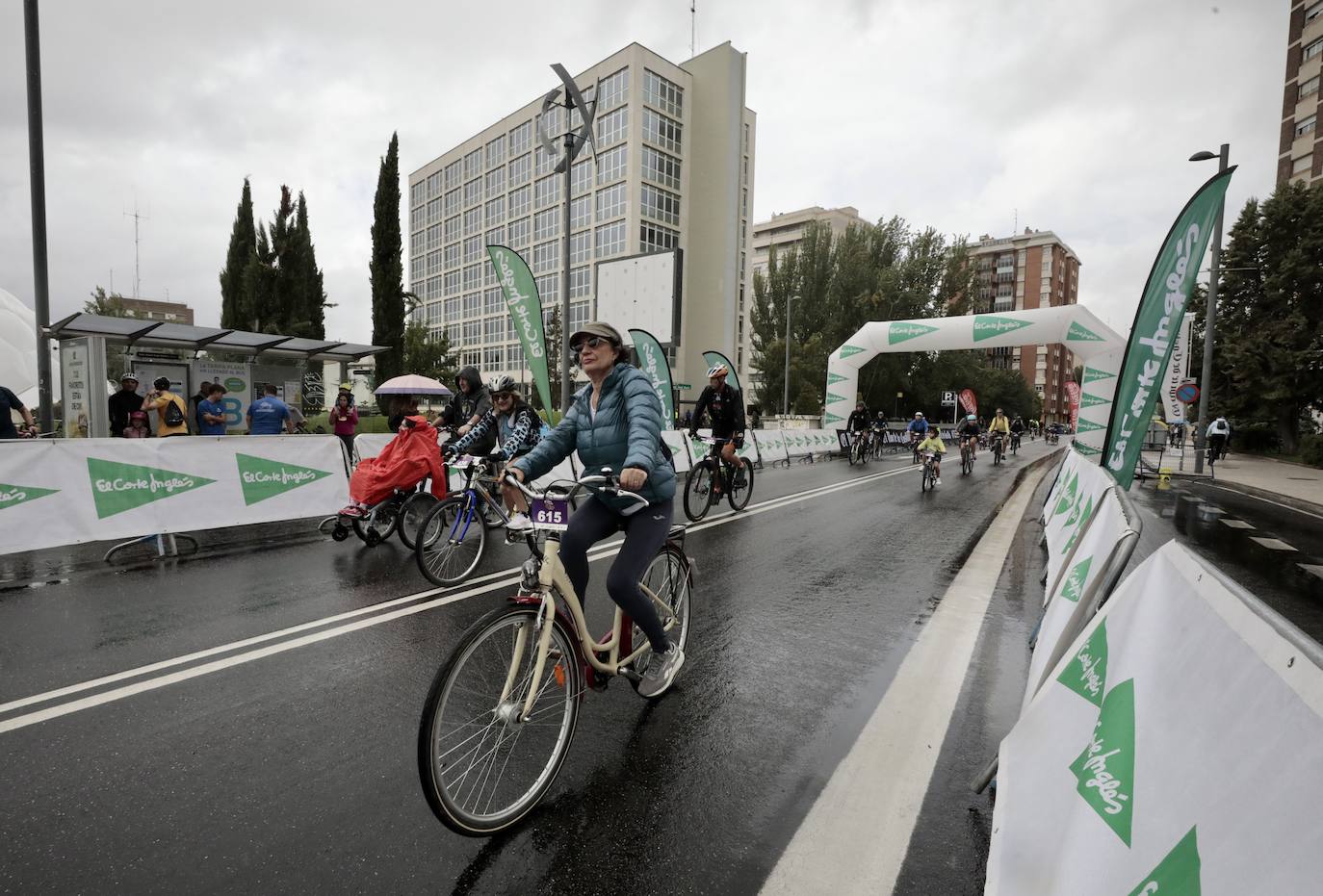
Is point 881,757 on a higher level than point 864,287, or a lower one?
lower

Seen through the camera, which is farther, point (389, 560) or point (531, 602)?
point (389, 560)

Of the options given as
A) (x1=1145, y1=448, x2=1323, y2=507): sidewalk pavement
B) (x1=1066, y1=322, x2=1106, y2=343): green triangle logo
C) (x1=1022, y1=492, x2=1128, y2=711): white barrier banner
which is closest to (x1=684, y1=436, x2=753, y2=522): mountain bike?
(x1=1022, y1=492, x2=1128, y2=711): white barrier banner

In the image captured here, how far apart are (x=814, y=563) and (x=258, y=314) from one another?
4157cm

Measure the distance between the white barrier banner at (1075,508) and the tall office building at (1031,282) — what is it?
115018 millimetres

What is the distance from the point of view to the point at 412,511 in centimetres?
727

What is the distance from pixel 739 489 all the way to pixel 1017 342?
16.3 m

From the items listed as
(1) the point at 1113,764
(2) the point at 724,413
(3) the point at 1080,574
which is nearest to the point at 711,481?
(2) the point at 724,413

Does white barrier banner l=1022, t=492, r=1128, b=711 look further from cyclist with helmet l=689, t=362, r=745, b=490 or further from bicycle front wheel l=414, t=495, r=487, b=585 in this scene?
cyclist with helmet l=689, t=362, r=745, b=490

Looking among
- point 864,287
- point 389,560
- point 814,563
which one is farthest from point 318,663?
point 864,287

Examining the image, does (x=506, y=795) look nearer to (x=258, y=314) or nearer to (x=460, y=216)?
(x=258, y=314)

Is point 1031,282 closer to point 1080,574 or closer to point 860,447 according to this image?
point 860,447

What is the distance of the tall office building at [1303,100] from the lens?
40.7 m

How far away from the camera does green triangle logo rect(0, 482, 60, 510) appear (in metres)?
6.68

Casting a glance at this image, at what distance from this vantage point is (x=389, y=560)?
6.84 meters
